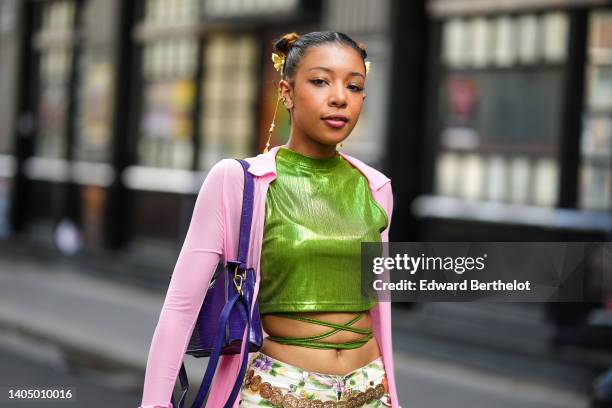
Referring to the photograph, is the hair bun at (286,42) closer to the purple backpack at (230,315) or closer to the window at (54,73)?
the purple backpack at (230,315)

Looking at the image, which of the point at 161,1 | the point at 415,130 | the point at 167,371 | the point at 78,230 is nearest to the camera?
the point at 167,371

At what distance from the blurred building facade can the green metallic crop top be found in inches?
244

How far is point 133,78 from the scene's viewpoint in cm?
1566

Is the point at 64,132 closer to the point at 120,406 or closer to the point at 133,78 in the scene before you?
the point at 133,78

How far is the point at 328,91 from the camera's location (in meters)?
2.83

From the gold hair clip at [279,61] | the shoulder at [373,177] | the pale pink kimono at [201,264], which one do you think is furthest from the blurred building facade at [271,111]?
the pale pink kimono at [201,264]

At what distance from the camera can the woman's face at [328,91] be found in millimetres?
2834

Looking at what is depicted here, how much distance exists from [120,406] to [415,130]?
423cm

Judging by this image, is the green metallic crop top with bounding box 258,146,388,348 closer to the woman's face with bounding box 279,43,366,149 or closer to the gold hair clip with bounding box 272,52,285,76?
the woman's face with bounding box 279,43,366,149

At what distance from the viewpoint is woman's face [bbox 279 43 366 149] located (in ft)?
9.30

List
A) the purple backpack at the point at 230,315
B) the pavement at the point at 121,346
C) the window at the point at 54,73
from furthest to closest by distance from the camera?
the window at the point at 54,73
the pavement at the point at 121,346
the purple backpack at the point at 230,315

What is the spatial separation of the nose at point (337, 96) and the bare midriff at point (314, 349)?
528mm

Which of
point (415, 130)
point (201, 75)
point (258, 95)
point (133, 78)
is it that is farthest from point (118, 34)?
point (415, 130)

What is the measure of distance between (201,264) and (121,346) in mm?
7137
